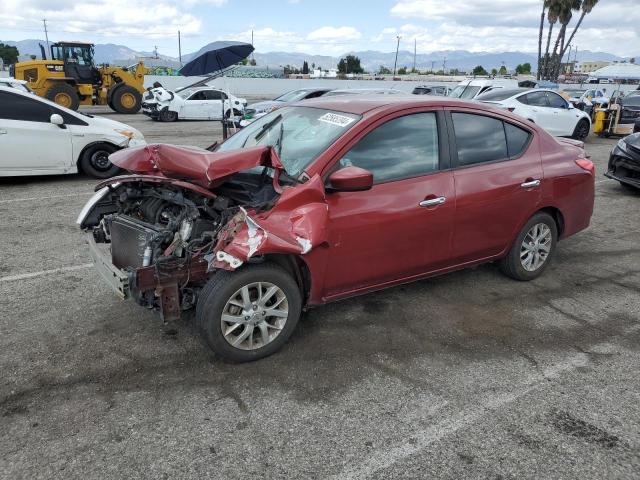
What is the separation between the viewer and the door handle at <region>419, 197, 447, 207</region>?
3.85 meters

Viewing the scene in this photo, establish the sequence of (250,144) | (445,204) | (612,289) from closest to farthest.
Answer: (445,204), (250,144), (612,289)

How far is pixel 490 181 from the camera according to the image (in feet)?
14.0

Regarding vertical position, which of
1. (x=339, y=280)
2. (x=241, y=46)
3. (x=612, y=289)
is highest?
(x=241, y=46)

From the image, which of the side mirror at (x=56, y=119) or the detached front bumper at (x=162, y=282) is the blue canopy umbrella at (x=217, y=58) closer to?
the side mirror at (x=56, y=119)

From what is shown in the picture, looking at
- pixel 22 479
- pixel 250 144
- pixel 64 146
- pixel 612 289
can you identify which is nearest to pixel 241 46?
pixel 64 146

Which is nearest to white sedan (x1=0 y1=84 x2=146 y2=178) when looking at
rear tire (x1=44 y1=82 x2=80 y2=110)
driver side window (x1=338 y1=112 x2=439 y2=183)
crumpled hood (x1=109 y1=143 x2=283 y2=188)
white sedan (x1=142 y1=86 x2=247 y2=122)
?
crumpled hood (x1=109 y1=143 x2=283 y2=188)

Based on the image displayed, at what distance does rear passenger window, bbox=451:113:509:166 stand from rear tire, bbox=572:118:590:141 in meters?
12.3

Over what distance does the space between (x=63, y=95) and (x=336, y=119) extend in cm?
1980

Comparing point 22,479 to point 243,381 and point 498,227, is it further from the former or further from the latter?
point 498,227

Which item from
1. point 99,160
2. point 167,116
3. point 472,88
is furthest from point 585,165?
point 167,116

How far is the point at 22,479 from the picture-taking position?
2.47 m

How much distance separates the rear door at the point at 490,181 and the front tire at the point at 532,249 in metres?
0.15

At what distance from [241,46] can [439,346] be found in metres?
12.2

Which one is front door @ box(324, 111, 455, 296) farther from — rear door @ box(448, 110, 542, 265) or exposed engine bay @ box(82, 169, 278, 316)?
exposed engine bay @ box(82, 169, 278, 316)
